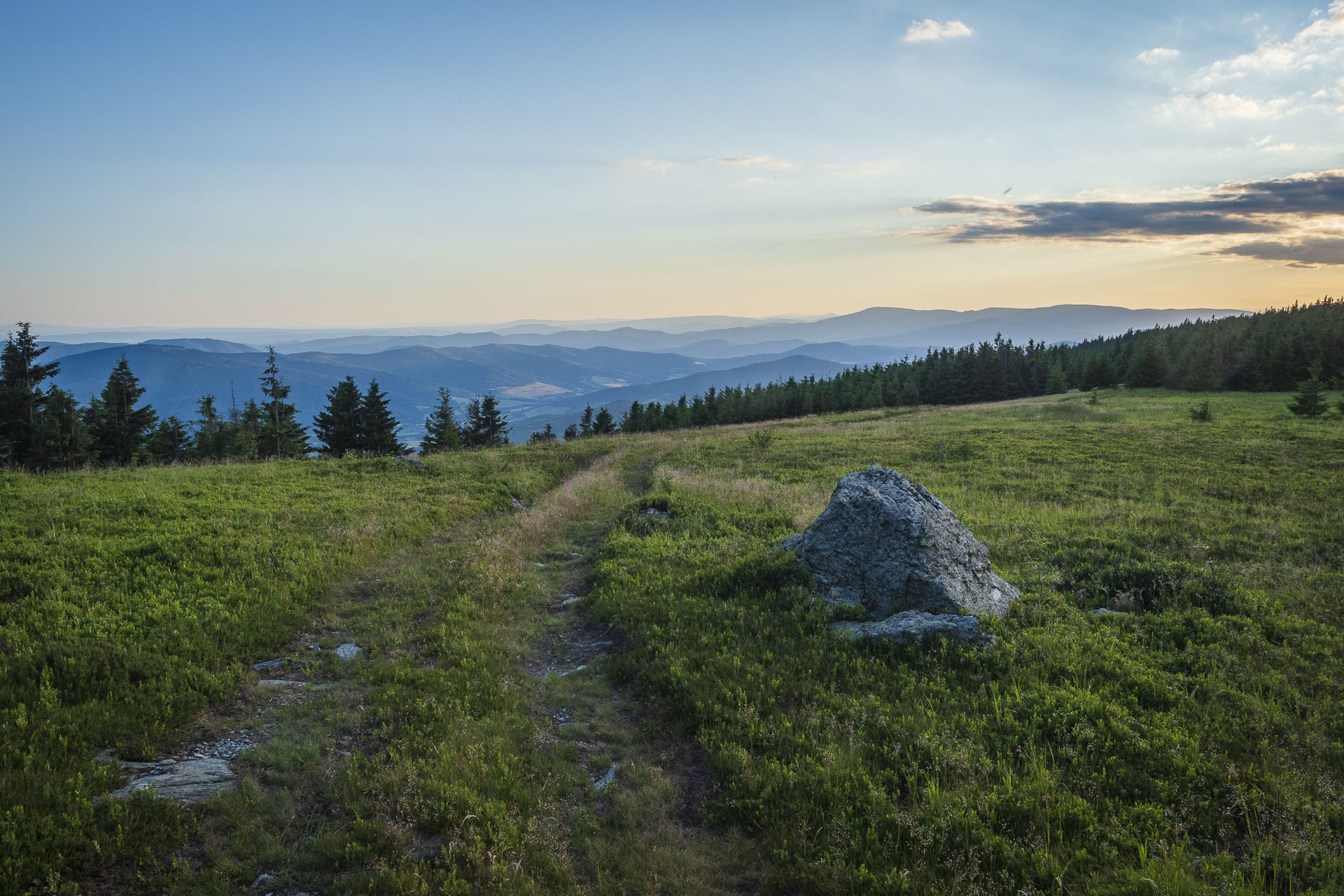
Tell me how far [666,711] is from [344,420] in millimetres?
60437

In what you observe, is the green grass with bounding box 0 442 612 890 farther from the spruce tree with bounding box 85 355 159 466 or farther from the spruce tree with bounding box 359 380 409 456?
the spruce tree with bounding box 85 355 159 466

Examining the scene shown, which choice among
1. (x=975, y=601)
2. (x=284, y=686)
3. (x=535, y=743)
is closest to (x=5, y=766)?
(x=284, y=686)

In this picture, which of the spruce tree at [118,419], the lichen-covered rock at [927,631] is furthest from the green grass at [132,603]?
the spruce tree at [118,419]

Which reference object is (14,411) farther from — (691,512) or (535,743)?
(535,743)

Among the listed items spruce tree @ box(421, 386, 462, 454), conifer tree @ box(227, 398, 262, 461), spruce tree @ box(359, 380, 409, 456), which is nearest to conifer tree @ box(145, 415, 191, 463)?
conifer tree @ box(227, 398, 262, 461)

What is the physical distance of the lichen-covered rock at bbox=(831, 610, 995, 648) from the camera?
9023mm

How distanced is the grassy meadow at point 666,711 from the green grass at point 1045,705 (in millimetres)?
44

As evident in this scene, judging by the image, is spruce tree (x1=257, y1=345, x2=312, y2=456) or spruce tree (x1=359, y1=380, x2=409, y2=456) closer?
spruce tree (x1=257, y1=345, x2=312, y2=456)

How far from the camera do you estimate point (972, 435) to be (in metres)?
34.5

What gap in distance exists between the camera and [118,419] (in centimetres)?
5047

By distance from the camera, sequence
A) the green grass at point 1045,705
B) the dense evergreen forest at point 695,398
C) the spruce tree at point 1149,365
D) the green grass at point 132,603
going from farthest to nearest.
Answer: the spruce tree at point 1149,365
the dense evergreen forest at point 695,398
the green grass at point 132,603
the green grass at point 1045,705

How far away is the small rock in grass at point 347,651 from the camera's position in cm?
982

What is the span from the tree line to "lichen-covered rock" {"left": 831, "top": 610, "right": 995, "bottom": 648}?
39251 millimetres

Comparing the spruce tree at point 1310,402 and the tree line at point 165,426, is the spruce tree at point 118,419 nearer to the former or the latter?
the tree line at point 165,426
